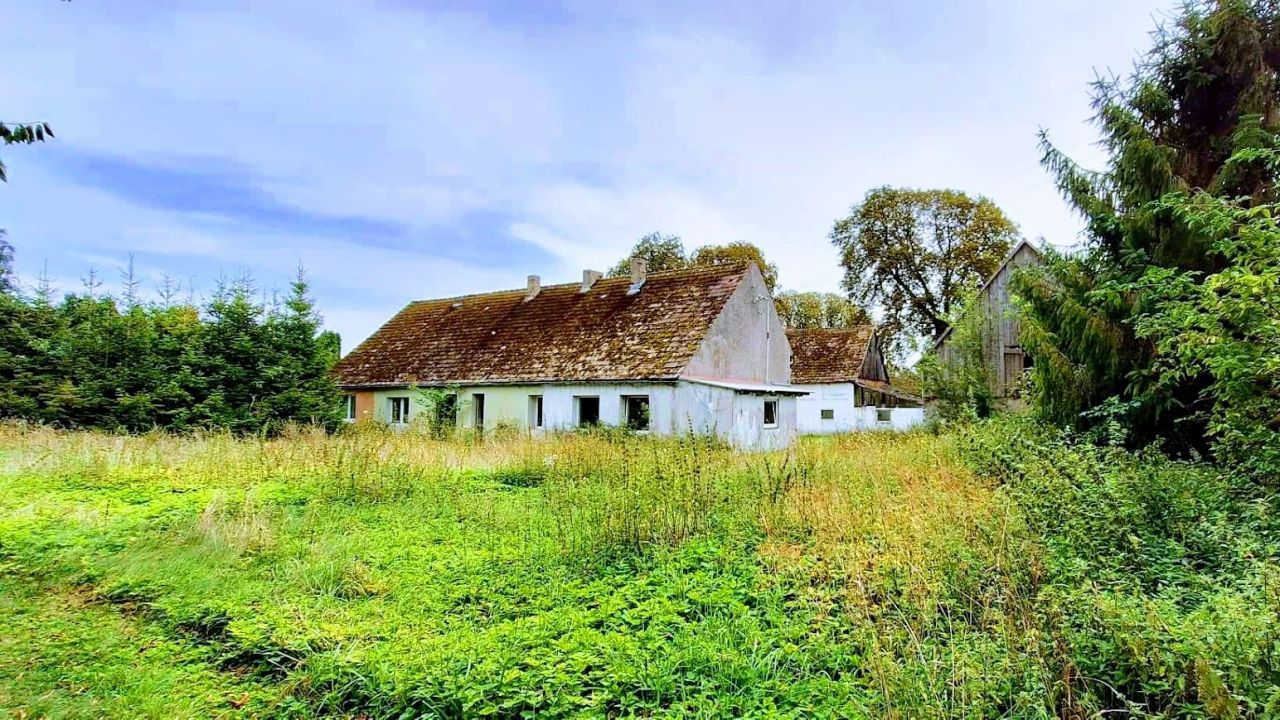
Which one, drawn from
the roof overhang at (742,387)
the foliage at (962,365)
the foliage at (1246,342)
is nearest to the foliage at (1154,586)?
the foliage at (1246,342)

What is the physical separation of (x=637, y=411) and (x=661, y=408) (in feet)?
4.30

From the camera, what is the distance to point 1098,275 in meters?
10.5

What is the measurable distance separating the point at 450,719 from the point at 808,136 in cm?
1345

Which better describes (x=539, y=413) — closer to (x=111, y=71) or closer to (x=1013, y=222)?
(x=111, y=71)

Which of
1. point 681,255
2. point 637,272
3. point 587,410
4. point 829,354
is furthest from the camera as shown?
point 681,255

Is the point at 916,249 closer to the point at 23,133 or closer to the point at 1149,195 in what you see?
the point at 1149,195

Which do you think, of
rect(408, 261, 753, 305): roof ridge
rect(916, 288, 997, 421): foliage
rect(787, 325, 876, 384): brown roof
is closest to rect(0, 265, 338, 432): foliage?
rect(408, 261, 753, 305): roof ridge

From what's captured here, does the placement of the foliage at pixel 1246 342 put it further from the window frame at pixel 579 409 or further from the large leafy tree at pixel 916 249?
the large leafy tree at pixel 916 249

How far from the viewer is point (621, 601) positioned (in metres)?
4.65

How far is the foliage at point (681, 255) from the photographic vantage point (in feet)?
127

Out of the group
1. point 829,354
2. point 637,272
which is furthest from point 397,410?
point 829,354

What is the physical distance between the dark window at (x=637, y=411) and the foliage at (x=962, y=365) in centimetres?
933

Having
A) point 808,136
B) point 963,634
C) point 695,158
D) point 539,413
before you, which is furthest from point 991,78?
point 539,413

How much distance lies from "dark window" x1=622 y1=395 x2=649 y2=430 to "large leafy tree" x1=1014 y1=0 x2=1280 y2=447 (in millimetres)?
10227
